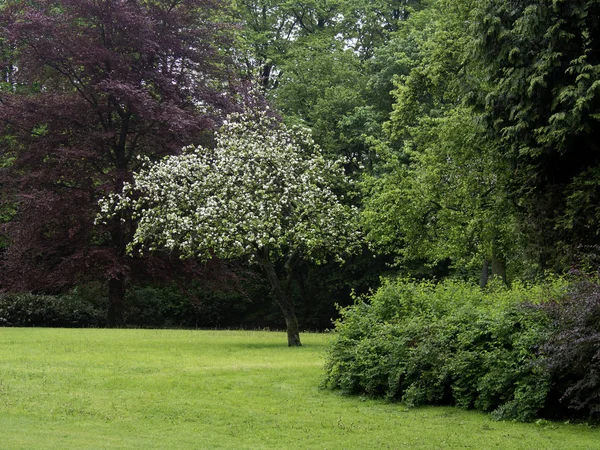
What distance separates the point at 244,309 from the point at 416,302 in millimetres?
26136

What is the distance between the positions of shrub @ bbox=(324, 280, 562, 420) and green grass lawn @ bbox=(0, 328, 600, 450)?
0.36 metres

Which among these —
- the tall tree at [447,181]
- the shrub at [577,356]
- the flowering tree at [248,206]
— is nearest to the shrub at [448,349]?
the shrub at [577,356]

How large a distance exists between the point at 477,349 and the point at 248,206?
9437mm

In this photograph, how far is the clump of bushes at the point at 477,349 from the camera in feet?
35.7

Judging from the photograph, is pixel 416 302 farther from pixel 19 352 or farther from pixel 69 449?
pixel 19 352

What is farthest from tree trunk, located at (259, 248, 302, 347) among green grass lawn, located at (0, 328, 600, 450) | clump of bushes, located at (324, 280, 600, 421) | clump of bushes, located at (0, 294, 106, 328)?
clump of bushes, located at (0, 294, 106, 328)

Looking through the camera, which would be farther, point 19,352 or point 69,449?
point 19,352

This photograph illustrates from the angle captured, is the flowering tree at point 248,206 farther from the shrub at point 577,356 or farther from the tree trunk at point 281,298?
the shrub at point 577,356

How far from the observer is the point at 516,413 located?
11.3m

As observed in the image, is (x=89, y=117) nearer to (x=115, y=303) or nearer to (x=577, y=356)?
(x=115, y=303)

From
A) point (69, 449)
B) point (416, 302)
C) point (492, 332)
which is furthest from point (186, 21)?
point (69, 449)

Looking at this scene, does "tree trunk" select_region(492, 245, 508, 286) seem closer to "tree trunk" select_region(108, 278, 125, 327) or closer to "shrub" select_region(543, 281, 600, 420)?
"tree trunk" select_region(108, 278, 125, 327)

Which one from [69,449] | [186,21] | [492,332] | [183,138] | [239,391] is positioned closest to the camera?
[69,449]

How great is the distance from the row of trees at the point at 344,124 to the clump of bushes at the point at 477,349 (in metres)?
4.58
